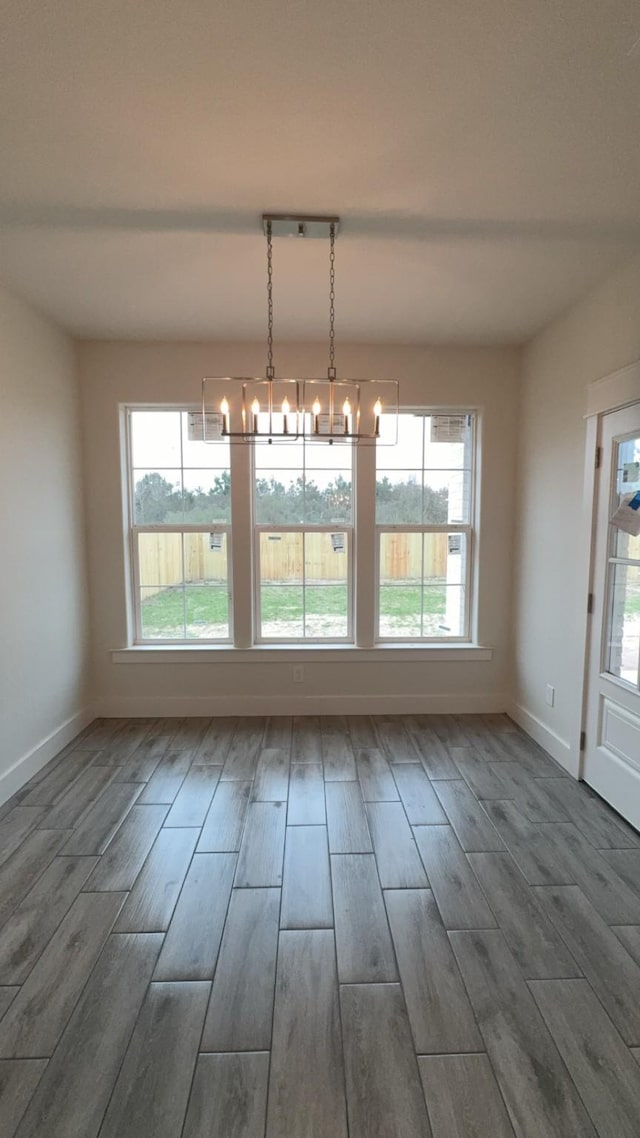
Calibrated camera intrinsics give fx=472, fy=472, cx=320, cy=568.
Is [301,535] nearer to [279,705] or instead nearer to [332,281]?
[279,705]

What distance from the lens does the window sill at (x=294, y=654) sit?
3443 mm

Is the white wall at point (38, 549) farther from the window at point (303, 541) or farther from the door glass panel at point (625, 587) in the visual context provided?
the door glass panel at point (625, 587)

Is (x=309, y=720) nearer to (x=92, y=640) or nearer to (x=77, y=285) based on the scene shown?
(x=92, y=640)

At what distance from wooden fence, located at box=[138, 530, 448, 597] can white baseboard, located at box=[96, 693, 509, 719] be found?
861 millimetres

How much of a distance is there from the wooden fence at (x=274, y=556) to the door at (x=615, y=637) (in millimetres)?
1282

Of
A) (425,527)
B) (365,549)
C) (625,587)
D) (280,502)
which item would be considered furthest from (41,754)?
(625,587)

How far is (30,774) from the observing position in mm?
2689

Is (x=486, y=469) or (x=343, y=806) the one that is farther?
(x=486, y=469)

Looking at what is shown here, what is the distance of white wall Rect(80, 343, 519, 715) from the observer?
329 cm

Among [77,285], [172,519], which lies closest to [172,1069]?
[172,519]

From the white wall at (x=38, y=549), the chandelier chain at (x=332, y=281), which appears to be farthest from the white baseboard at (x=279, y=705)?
the chandelier chain at (x=332, y=281)

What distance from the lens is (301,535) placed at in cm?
351

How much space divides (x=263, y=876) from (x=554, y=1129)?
44.3 inches

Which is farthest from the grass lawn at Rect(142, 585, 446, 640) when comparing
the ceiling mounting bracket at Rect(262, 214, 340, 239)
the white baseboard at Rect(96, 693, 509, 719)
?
the ceiling mounting bracket at Rect(262, 214, 340, 239)
